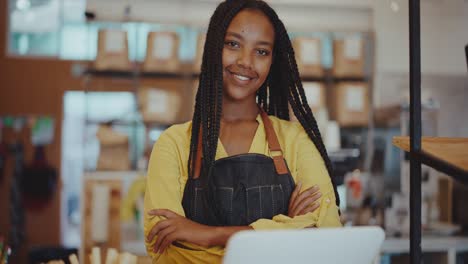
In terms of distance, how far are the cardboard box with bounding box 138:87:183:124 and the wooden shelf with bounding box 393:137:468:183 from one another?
391 cm

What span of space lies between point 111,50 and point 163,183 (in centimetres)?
377

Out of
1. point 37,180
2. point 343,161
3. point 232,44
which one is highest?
point 232,44

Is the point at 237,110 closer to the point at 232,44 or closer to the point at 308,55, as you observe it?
the point at 232,44

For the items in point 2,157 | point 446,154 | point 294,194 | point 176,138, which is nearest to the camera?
point 446,154

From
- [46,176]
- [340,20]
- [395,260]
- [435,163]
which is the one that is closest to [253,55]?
[435,163]

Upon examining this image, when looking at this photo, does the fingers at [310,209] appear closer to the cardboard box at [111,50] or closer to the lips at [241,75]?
the lips at [241,75]

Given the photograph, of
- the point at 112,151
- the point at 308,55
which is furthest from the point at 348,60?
the point at 112,151

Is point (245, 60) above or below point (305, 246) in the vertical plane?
above

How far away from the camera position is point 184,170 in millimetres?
1573

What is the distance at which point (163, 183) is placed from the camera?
151 cm

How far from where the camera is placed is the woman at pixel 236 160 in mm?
1439

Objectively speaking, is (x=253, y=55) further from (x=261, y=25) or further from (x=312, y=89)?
(x=312, y=89)

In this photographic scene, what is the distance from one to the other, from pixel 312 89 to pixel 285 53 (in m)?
3.62

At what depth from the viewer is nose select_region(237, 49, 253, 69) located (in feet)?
5.07
